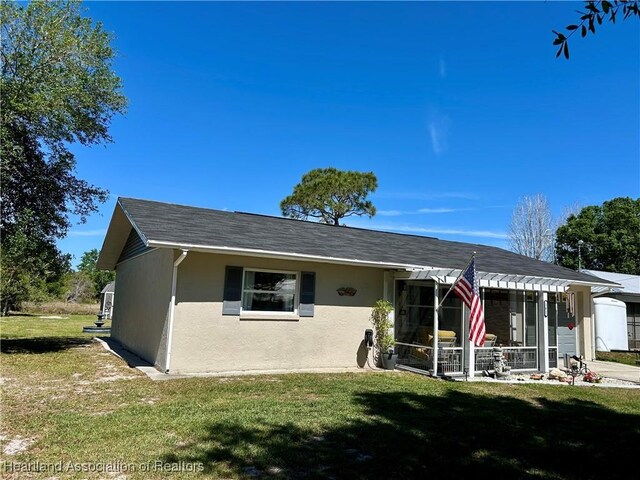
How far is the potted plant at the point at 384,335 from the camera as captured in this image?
1095 centimetres

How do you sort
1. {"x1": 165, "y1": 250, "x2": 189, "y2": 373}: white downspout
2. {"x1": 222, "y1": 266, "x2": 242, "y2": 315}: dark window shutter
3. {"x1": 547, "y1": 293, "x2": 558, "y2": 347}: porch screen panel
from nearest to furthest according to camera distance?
{"x1": 165, "y1": 250, "x2": 189, "y2": 373}: white downspout → {"x1": 222, "y1": 266, "x2": 242, "y2": 315}: dark window shutter → {"x1": 547, "y1": 293, "x2": 558, "y2": 347}: porch screen panel

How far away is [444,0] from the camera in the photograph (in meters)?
10.8

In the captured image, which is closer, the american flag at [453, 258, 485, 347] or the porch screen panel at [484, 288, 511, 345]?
the american flag at [453, 258, 485, 347]

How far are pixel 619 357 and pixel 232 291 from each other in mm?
14747

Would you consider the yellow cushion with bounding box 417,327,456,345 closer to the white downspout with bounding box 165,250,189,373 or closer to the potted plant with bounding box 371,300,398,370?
the potted plant with bounding box 371,300,398,370

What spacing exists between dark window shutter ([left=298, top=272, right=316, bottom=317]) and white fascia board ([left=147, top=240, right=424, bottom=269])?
Result: 52 cm

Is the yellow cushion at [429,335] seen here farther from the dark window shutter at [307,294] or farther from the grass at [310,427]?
the dark window shutter at [307,294]

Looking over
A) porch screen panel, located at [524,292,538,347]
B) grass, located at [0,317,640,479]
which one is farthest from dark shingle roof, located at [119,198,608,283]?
grass, located at [0,317,640,479]

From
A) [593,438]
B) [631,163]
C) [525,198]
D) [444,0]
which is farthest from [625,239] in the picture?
[593,438]

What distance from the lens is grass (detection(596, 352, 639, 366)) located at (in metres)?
15.1

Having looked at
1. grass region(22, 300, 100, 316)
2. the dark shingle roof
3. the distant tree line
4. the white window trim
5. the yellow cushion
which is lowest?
grass region(22, 300, 100, 316)

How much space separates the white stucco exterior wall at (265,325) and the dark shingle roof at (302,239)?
46 centimetres

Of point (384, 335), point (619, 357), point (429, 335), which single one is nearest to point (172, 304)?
point (384, 335)

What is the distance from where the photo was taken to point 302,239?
11648 mm
